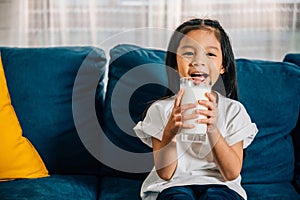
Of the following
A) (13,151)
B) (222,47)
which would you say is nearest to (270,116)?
(222,47)

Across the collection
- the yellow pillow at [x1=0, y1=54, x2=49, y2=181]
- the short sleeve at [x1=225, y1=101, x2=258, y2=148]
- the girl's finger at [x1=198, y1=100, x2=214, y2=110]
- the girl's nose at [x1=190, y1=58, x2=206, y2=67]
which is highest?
the girl's nose at [x1=190, y1=58, x2=206, y2=67]

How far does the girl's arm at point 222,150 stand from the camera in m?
1.53

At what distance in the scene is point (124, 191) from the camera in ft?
6.19

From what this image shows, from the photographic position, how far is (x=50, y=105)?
80.4 inches

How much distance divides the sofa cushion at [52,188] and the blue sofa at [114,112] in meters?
0.02

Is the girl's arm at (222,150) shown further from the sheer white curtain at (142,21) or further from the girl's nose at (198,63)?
the sheer white curtain at (142,21)

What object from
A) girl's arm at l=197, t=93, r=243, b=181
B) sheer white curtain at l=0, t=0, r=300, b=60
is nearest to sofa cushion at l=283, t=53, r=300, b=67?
sheer white curtain at l=0, t=0, r=300, b=60

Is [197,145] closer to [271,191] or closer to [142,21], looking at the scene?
[271,191]

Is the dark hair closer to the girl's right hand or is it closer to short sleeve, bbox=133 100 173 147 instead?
short sleeve, bbox=133 100 173 147

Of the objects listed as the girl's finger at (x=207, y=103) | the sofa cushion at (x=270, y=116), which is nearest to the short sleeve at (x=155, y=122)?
the girl's finger at (x=207, y=103)

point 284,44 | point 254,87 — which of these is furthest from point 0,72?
point 284,44

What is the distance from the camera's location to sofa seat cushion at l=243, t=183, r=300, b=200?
1831 mm

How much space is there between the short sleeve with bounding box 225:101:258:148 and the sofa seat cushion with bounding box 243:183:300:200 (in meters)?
0.22

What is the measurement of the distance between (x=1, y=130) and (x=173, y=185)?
2.20 feet
